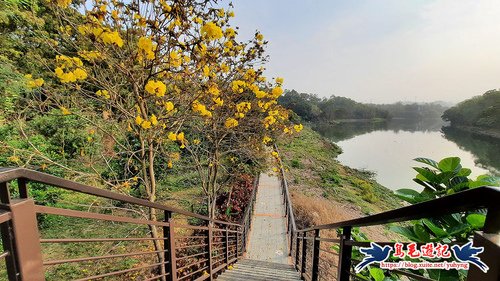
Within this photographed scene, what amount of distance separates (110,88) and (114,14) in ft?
2.44

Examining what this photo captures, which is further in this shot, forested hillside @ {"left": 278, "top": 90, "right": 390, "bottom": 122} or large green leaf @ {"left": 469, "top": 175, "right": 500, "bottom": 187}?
forested hillside @ {"left": 278, "top": 90, "right": 390, "bottom": 122}

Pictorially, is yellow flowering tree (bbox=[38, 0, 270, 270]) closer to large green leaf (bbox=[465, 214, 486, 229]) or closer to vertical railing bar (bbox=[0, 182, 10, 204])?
vertical railing bar (bbox=[0, 182, 10, 204])

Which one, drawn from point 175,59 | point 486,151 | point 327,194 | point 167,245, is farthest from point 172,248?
point 486,151

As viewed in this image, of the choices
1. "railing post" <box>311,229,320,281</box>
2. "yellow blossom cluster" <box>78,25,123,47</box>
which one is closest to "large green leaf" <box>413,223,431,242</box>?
"railing post" <box>311,229,320,281</box>

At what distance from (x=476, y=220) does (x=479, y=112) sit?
2453 inches

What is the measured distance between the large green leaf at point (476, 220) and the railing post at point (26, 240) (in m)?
1.66

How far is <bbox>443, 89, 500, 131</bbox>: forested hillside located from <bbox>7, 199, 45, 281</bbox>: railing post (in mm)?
52277

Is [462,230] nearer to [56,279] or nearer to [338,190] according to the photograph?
[56,279]

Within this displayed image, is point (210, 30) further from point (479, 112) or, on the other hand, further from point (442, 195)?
point (479, 112)

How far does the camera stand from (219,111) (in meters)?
4.21

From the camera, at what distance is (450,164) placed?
1.35 metres

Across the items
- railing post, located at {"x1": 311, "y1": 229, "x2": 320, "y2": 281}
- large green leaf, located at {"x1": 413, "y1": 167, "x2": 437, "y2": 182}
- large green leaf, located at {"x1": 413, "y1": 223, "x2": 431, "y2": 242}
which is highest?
large green leaf, located at {"x1": 413, "y1": 167, "x2": 437, "y2": 182}

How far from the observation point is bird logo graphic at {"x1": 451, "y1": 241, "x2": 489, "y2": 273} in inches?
24.0

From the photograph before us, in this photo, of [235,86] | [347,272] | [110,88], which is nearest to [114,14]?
[110,88]
